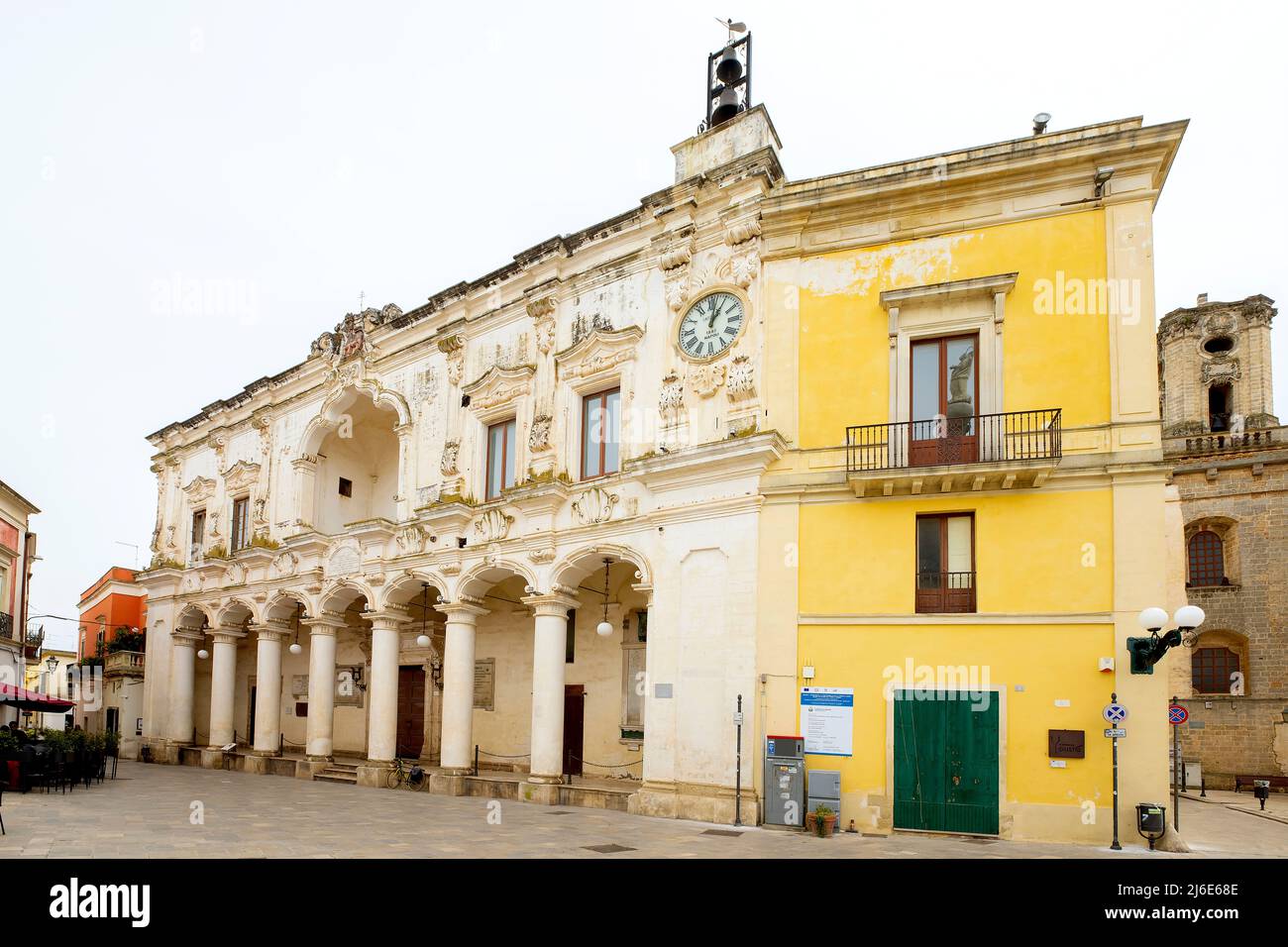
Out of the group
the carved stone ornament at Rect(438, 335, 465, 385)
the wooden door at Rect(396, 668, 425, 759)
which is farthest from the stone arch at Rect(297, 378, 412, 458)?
the wooden door at Rect(396, 668, 425, 759)

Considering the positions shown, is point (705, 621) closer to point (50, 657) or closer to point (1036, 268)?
point (1036, 268)

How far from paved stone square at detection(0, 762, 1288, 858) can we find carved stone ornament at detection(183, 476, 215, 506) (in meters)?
14.2

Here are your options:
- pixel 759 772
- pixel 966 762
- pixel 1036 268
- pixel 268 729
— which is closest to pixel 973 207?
pixel 1036 268

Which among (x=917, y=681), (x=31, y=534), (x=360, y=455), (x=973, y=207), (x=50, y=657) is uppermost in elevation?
(x=973, y=207)

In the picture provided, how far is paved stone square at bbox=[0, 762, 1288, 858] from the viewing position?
1163cm

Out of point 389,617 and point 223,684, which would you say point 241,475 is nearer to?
point 223,684

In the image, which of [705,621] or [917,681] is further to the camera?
[705,621]

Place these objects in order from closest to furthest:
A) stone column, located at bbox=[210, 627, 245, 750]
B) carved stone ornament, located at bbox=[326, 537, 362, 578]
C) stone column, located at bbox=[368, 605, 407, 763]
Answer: stone column, located at bbox=[368, 605, 407, 763]
carved stone ornament, located at bbox=[326, 537, 362, 578]
stone column, located at bbox=[210, 627, 245, 750]

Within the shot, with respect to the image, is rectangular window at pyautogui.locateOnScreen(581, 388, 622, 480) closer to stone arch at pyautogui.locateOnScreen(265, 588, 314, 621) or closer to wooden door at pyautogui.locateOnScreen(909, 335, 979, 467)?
wooden door at pyautogui.locateOnScreen(909, 335, 979, 467)

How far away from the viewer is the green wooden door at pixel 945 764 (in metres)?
13.8

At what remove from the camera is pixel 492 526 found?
20.5m

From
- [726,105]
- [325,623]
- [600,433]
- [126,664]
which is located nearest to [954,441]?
[600,433]
